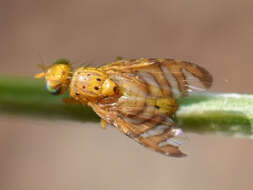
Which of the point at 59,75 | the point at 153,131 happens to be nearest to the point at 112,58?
the point at 59,75

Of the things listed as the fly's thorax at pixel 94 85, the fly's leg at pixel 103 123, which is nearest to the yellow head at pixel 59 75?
the fly's thorax at pixel 94 85

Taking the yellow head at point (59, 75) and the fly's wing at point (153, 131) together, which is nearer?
the fly's wing at point (153, 131)

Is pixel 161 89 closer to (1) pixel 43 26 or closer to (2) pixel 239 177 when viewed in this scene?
(2) pixel 239 177

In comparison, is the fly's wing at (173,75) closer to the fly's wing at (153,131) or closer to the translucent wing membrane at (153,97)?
the translucent wing membrane at (153,97)

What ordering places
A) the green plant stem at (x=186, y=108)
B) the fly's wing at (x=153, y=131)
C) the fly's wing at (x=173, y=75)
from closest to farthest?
the green plant stem at (x=186, y=108), the fly's wing at (x=153, y=131), the fly's wing at (x=173, y=75)

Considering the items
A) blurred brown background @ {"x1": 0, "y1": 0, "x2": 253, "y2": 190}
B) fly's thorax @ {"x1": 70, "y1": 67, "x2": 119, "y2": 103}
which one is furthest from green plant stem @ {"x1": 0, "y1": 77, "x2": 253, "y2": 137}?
blurred brown background @ {"x1": 0, "y1": 0, "x2": 253, "y2": 190}

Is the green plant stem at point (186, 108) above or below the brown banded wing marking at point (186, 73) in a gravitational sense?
below
